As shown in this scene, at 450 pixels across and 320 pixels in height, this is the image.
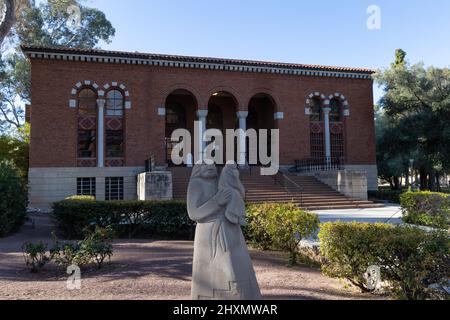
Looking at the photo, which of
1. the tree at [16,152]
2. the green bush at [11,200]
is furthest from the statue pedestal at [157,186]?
the tree at [16,152]

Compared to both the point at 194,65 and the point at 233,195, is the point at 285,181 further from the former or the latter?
the point at 233,195

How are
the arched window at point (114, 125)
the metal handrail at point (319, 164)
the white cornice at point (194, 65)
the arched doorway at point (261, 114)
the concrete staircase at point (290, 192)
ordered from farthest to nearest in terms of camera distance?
1. the arched doorway at point (261, 114)
2. the metal handrail at point (319, 164)
3. the arched window at point (114, 125)
4. the white cornice at point (194, 65)
5. the concrete staircase at point (290, 192)

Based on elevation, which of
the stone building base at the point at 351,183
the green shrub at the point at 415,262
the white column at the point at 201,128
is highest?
the white column at the point at 201,128

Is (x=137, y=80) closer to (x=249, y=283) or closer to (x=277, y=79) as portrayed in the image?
(x=277, y=79)

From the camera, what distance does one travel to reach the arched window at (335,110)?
2553 centimetres

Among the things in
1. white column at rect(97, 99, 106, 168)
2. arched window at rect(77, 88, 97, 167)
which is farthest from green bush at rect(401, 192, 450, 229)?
arched window at rect(77, 88, 97, 167)

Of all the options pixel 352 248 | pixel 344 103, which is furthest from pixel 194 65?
pixel 352 248

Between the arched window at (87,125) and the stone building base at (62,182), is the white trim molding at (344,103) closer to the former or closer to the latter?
the stone building base at (62,182)

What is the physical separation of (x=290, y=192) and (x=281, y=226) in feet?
34.8

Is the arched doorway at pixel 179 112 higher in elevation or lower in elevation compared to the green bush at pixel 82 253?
higher

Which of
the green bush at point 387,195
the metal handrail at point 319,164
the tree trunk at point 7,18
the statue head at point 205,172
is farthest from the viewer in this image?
the metal handrail at point 319,164

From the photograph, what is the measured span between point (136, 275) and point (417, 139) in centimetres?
2352

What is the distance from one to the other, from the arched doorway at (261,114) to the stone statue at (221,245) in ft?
68.4

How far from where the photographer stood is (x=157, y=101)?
21.8 meters
